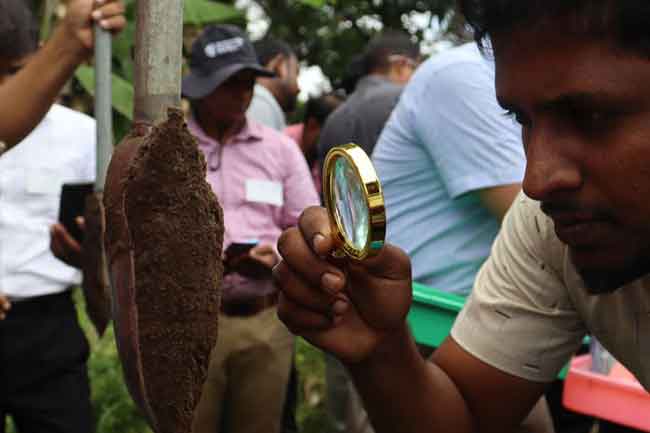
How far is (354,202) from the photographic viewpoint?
1.28m

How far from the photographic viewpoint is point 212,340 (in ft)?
4.08

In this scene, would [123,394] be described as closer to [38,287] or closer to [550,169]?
[38,287]

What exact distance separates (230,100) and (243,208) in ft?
1.38

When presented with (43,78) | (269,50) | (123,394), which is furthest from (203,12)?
(43,78)

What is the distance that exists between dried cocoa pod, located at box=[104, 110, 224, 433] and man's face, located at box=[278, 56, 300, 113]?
492 cm

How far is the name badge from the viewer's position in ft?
11.8

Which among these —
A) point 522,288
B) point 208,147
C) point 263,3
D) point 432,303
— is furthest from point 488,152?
point 263,3

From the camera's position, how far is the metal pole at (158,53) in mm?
1186

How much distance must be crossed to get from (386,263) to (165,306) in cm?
43

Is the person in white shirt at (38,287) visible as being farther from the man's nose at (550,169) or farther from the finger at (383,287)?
the man's nose at (550,169)

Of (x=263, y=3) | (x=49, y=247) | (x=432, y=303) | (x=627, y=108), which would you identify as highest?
(x=627, y=108)

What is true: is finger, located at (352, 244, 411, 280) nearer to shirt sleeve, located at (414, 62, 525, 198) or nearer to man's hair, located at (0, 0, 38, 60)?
shirt sleeve, located at (414, 62, 525, 198)

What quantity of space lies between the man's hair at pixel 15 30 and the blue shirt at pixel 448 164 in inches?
42.9

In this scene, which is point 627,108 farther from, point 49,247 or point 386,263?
point 49,247
